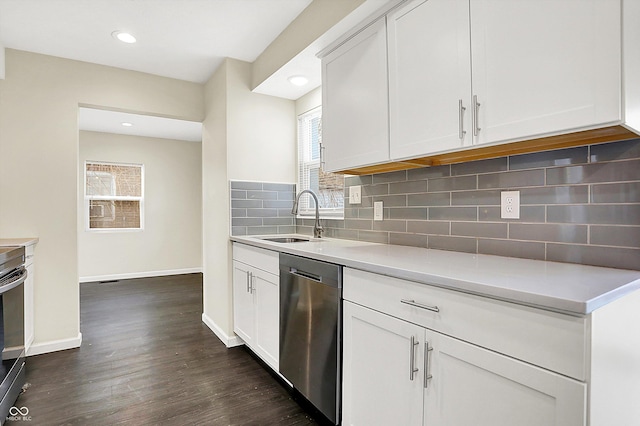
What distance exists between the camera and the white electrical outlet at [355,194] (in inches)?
97.0

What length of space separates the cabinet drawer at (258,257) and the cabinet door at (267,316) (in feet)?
0.17

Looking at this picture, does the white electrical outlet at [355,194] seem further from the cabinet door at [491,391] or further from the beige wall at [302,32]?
the cabinet door at [491,391]

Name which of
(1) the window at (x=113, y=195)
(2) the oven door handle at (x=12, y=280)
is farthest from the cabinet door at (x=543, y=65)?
(1) the window at (x=113, y=195)

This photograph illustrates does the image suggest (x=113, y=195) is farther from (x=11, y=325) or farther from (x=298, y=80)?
(x=298, y=80)

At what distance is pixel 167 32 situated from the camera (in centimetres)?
255

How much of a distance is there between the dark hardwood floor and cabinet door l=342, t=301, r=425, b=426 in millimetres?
530

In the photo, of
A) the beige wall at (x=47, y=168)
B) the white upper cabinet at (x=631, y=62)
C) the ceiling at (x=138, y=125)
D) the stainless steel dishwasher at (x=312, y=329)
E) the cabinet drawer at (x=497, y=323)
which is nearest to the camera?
the cabinet drawer at (x=497, y=323)

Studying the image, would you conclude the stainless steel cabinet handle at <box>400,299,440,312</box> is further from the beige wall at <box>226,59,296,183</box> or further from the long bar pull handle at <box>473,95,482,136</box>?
the beige wall at <box>226,59,296,183</box>

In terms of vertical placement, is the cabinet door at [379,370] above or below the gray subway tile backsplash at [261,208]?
below

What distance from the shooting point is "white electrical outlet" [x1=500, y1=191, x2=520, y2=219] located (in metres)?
1.52

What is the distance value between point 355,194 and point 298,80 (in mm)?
1080

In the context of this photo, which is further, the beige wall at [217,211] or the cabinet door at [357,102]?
the beige wall at [217,211]

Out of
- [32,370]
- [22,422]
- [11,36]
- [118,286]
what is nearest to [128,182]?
[118,286]

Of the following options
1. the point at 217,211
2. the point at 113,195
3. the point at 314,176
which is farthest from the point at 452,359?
the point at 113,195
